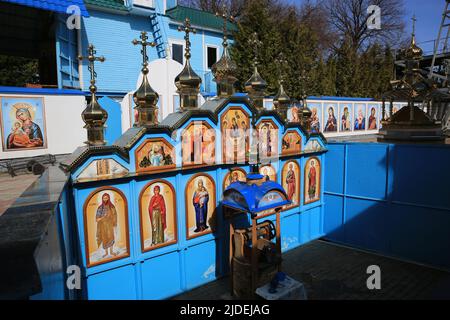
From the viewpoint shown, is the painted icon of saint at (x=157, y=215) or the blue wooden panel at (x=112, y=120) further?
the blue wooden panel at (x=112, y=120)

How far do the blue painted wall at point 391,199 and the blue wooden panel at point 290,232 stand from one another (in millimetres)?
1333

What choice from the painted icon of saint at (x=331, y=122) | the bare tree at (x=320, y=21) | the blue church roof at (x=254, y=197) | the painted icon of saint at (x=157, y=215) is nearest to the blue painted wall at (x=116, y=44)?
the painted icon of saint at (x=331, y=122)

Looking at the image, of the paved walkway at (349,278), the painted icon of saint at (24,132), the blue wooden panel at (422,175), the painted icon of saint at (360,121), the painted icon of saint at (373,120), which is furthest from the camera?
the painted icon of saint at (373,120)

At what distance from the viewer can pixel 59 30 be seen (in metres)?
13.8

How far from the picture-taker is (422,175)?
8086mm

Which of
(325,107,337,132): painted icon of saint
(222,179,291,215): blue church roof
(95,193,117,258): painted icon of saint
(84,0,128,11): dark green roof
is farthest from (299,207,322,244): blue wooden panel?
(84,0,128,11): dark green roof

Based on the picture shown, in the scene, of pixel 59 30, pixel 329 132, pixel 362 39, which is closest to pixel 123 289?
pixel 59 30

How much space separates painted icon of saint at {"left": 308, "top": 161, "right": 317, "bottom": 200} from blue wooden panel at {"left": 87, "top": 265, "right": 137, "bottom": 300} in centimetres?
564

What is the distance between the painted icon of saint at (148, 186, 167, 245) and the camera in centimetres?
634

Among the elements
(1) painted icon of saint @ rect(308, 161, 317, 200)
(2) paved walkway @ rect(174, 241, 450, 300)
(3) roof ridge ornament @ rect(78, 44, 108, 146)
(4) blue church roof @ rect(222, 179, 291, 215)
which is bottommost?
(2) paved walkway @ rect(174, 241, 450, 300)

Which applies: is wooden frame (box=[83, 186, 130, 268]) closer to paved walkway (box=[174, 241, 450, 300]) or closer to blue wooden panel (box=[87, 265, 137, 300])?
blue wooden panel (box=[87, 265, 137, 300])

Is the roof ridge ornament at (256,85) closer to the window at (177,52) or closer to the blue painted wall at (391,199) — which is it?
the blue painted wall at (391,199)

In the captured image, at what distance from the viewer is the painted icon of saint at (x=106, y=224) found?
571 centimetres

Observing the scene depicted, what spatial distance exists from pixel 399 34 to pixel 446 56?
9263 mm
